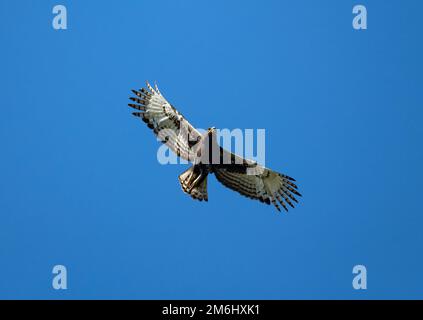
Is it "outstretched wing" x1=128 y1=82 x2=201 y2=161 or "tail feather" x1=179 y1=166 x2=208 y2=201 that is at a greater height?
"outstretched wing" x1=128 y1=82 x2=201 y2=161

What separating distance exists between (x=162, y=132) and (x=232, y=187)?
1807 millimetres

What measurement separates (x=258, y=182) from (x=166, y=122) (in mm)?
2229

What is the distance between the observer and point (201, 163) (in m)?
26.3

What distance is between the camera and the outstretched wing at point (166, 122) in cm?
2647

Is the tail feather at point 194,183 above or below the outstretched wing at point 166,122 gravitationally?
below

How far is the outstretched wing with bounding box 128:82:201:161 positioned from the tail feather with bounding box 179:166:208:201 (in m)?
0.28

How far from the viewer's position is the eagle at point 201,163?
26359 millimetres

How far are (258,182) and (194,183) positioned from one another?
138 centimetres

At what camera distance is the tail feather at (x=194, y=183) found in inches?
1039

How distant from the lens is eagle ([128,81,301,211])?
26359 millimetres

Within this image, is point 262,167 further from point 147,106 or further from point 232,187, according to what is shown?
point 147,106

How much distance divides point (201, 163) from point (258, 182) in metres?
1.32

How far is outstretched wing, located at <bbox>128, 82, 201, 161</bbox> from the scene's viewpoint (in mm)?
26469
